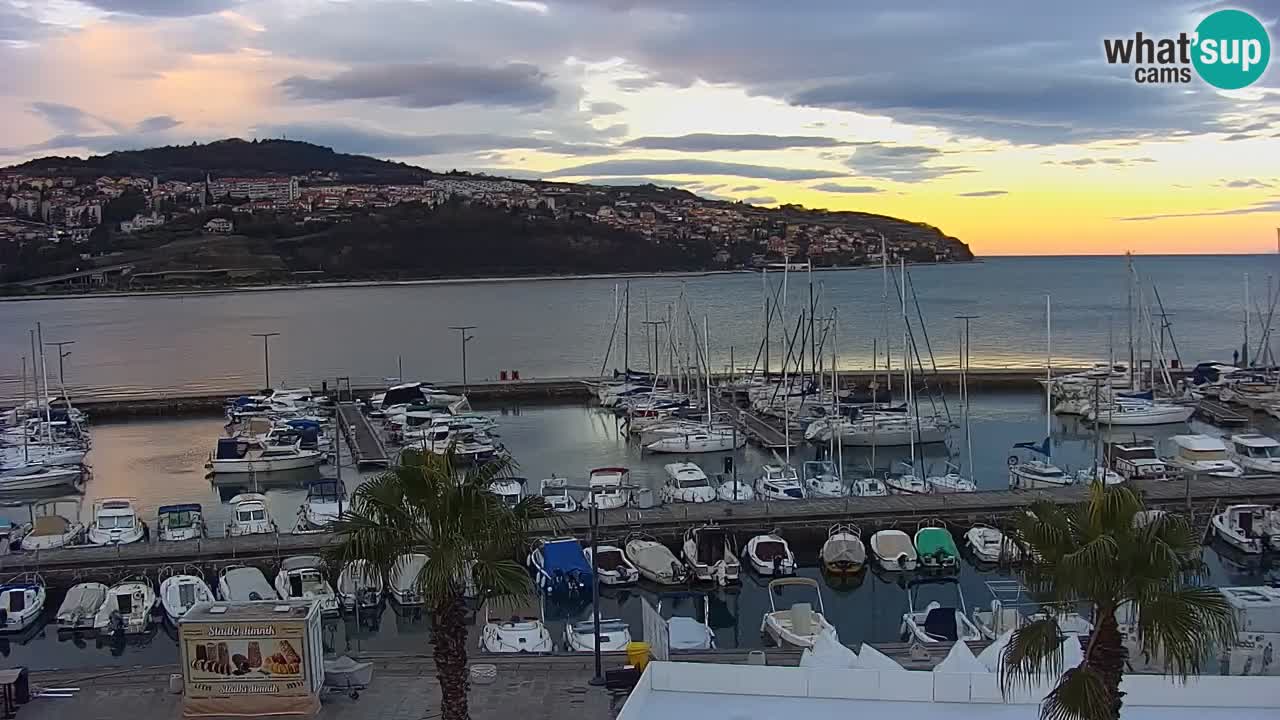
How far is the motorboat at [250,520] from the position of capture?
23.8m

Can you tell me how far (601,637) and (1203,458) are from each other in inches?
807

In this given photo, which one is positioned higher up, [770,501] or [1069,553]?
[1069,553]

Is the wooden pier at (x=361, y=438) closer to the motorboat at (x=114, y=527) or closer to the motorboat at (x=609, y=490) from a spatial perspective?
the motorboat at (x=609, y=490)

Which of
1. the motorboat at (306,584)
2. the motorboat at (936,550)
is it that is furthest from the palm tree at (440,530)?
the motorboat at (936,550)

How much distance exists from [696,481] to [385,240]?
16311 cm

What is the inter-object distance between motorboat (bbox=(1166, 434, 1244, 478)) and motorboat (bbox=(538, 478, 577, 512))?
646 inches

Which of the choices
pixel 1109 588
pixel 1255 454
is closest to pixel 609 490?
pixel 1255 454

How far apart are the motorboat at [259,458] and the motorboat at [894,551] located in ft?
65.8

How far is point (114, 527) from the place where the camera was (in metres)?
23.9

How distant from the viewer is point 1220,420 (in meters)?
40.8

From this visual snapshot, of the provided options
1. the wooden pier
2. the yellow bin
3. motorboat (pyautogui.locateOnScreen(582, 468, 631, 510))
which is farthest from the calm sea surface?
the yellow bin

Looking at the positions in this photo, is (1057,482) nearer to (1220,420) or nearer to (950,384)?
(1220,420)

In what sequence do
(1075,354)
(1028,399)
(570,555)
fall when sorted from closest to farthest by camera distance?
(570,555) → (1028,399) → (1075,354)

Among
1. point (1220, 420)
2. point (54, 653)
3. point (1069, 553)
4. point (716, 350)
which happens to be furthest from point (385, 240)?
point (1069, 553)
